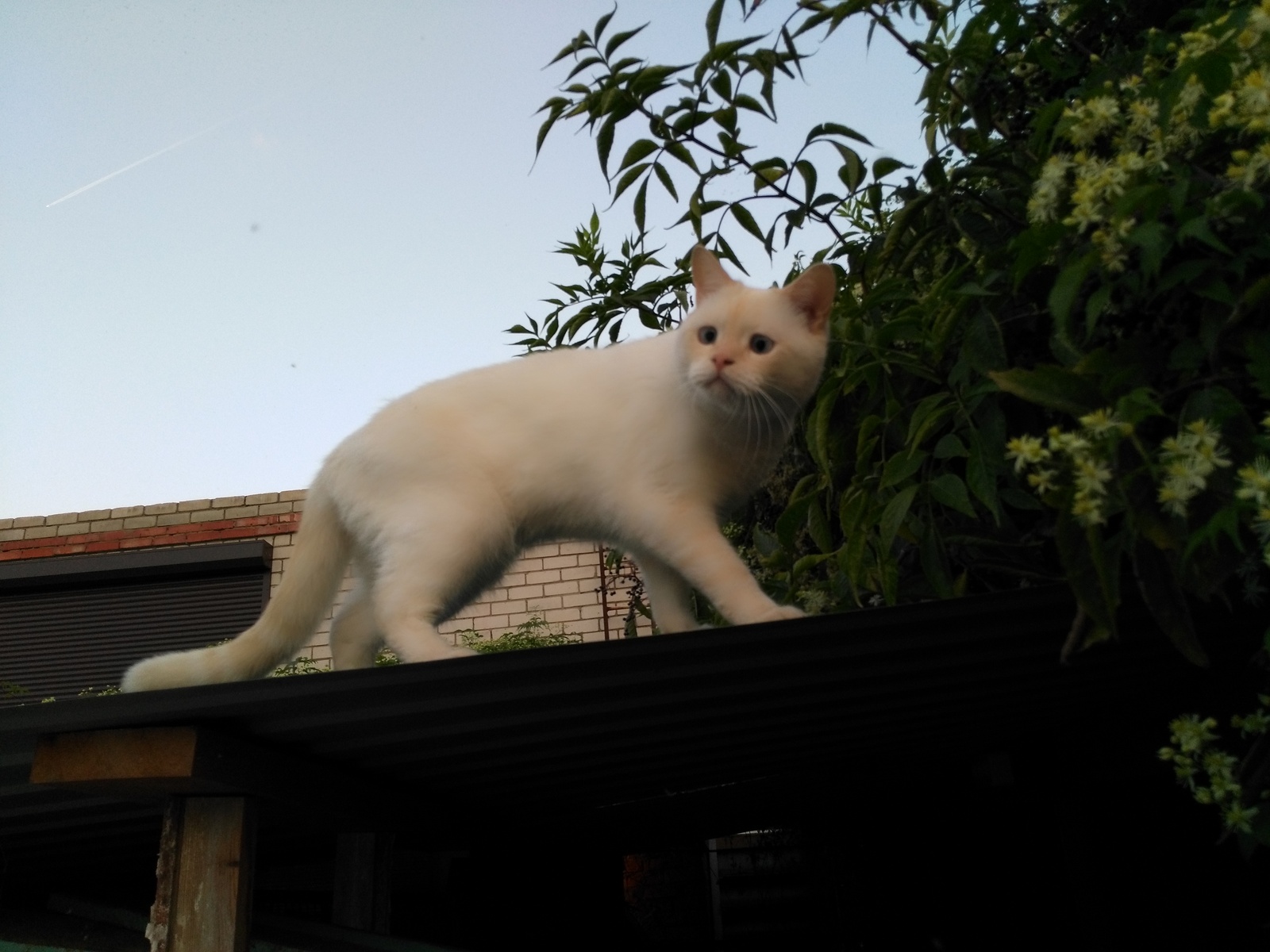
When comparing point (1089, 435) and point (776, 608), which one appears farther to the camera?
point (776, 608)

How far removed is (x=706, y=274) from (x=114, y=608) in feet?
22.2

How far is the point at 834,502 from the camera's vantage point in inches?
103

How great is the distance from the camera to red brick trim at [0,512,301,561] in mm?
7184

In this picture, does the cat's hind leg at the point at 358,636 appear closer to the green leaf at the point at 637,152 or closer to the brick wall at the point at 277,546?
the green leaf at the point at 637,152

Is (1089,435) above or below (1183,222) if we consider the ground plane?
below

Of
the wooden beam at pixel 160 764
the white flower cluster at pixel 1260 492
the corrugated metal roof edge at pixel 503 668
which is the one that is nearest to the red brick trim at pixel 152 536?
the wooden beam at pixel 160 764

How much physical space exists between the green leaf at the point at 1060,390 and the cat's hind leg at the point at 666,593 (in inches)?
39.3

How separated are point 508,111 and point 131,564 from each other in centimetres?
535

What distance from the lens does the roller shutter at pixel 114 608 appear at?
718 cm

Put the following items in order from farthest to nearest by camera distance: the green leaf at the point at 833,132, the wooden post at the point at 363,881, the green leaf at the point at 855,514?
1. the wooden post at the point at 363,881
2. the green leaf at the point at 833,132
3. the green leaf at the point at 855,514

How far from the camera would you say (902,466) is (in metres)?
1.58

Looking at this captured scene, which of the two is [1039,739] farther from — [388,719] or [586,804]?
[388,719]

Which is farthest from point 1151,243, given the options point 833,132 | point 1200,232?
point 833,132

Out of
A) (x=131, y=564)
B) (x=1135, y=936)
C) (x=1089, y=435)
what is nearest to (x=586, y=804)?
(x=1135, y=936)
